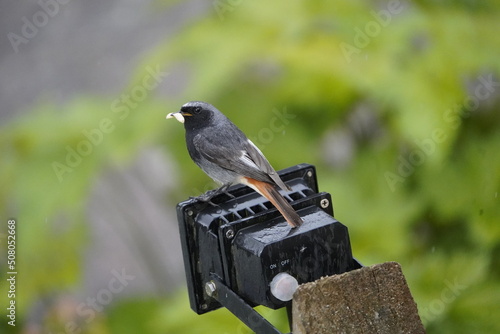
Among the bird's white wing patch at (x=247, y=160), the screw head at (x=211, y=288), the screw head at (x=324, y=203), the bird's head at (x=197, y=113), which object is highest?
the bird's head at (x=197, y=113)

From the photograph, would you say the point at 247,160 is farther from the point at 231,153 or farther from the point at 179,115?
the point at 179,115

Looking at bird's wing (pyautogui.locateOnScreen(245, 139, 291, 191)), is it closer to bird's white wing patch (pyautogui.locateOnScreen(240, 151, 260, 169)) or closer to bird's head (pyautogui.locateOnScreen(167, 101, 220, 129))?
bird's white wing patch (pyautogui.locateOnScreen(240, 151, 260, 169))

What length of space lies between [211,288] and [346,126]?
181cm

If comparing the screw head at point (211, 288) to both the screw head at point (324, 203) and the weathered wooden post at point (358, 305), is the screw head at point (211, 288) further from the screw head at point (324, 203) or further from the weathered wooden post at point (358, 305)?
the weathered wooden post at point (358, 305)

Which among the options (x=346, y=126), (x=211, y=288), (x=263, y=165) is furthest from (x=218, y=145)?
(x=346, y=126)

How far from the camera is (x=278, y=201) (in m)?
1.99

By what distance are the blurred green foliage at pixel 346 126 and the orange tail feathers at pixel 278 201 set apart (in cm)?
114

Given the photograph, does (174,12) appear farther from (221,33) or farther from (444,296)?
(444,296)

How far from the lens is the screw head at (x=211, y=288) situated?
6.89 feet

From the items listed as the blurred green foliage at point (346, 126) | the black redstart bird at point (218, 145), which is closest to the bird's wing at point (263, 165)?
the black redstart bird at point (218, 145)

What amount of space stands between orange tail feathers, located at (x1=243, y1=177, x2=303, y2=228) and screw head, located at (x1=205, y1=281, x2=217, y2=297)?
9.9 inches

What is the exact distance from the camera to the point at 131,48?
732 cm

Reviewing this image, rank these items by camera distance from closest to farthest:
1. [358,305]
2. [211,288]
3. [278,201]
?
[358,305], [278,201], [211,288]

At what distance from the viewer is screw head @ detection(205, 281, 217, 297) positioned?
2100 mm
